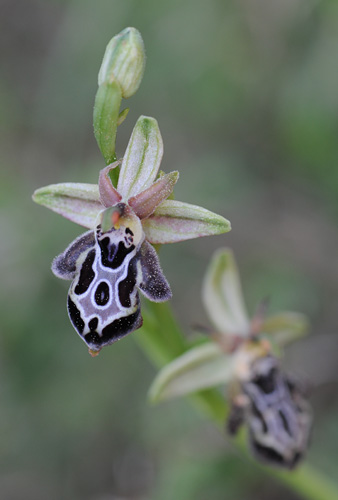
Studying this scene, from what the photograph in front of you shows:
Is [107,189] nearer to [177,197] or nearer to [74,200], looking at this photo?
[74,200]

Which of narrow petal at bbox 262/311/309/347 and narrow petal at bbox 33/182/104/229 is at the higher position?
narrow petal at bbox 33/182/104/229

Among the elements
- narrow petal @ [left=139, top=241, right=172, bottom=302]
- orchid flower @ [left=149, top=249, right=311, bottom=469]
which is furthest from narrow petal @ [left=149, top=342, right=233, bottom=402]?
narrow petal @ [left=139, top=241, right=172, bottom=302]

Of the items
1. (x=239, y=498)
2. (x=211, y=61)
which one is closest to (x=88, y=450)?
(x=239, y=498)

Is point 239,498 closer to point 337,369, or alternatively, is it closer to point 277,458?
point 337,369

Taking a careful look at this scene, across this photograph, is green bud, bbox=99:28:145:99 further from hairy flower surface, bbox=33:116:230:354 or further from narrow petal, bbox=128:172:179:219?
narrow petal, bbox=128:172:179:219

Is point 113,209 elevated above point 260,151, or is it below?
below
